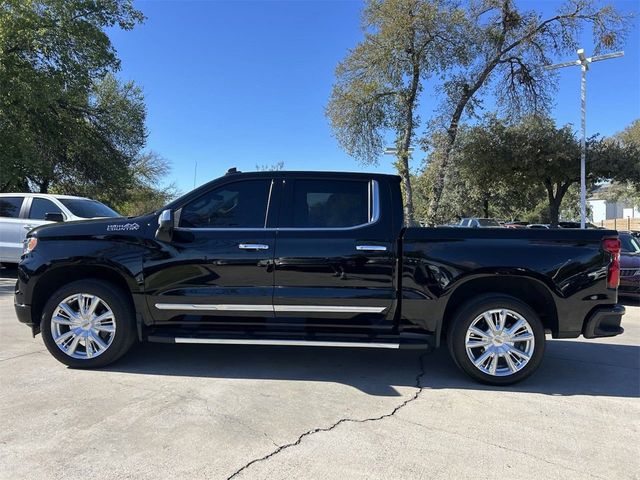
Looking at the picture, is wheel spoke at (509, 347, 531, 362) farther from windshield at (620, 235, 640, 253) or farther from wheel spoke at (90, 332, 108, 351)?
windshield at (620, 235, 640, 253)

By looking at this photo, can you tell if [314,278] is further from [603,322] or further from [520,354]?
[603,322]

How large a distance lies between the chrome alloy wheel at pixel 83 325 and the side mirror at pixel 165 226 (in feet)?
2.94

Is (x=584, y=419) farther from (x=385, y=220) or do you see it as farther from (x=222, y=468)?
(x=222, y=468)

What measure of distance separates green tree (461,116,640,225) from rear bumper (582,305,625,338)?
65.0 ft

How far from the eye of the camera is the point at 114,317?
4875 mm

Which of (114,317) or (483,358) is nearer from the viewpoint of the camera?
(483,358)

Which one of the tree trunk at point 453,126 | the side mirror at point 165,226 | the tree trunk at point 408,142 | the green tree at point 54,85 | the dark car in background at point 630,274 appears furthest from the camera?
the tree trunk at point 453,126

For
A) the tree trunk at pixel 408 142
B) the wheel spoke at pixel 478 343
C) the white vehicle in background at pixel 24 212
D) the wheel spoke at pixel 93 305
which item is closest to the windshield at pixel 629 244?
the wheel spoke at pixel 478 343

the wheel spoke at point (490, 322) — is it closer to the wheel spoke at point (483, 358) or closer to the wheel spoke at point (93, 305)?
the wheel spoke at point (483, 358)

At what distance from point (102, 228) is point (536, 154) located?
2229 cm

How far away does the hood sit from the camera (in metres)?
4.90

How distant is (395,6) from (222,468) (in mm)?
20044

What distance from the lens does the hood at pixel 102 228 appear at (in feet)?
16.1

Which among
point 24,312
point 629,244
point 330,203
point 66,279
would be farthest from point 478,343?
point 629,244
